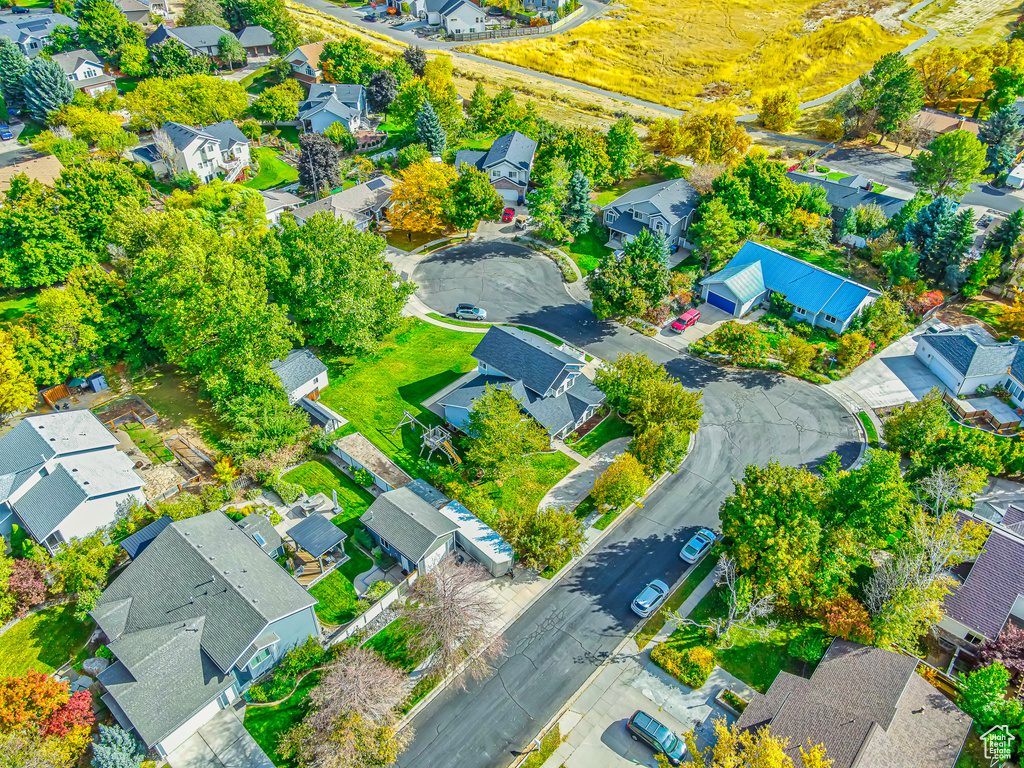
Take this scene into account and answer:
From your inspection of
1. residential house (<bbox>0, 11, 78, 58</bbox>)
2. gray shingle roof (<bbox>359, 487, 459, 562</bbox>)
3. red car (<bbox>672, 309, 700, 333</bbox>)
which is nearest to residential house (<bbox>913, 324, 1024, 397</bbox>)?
red car (<bbox>672, 309, 700, 333</bbox>)

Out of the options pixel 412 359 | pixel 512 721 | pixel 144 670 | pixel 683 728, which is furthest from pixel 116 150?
pixel 683 728

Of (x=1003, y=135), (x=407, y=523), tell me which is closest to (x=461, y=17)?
(x=1003, y=135)

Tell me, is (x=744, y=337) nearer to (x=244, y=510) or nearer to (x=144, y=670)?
(x=244, y=510)

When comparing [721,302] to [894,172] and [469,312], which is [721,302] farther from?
[894,172]

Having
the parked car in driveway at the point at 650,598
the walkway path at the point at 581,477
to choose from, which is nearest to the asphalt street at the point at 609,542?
the parked car in driveway at the point at 650,598

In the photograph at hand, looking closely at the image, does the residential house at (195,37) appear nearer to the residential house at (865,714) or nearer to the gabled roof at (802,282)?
the gabled roof at (802,282)
